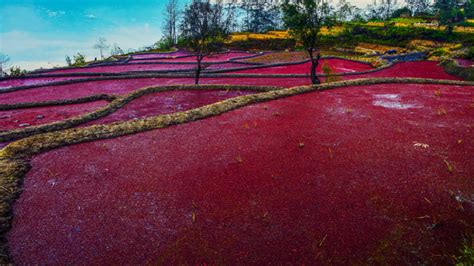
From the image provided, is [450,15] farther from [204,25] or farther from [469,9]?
[204,25]

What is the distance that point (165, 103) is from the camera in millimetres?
16141

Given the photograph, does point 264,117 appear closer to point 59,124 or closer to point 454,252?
point 454,252

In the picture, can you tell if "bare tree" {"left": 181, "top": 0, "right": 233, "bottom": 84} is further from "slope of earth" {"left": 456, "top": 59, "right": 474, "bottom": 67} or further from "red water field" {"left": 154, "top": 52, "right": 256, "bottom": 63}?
"slope of earth" {"left": 456, "top": 59, "right": 474, "bottom": 67}

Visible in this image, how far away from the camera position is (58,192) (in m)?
6.02

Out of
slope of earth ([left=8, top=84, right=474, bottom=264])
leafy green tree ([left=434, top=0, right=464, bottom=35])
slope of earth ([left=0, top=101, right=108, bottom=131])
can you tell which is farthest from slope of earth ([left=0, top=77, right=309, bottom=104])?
leafy green tree ([left=434, top=0, right=464, bottom=35])

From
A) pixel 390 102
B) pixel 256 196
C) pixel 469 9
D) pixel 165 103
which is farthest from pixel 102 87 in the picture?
pixel 469 9

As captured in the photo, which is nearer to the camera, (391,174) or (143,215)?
(143,215)

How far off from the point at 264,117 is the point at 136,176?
5.60m

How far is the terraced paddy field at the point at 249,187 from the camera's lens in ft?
15.0

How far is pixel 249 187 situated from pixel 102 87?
68.1 ft

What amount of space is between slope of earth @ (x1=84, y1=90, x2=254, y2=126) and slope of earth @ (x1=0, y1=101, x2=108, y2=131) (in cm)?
261

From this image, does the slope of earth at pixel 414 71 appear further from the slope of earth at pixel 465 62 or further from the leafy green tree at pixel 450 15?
the leafy green tree at pixel 450 15

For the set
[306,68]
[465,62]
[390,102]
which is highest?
[306,68]

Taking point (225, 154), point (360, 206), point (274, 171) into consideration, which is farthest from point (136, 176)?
point (360, 206)
